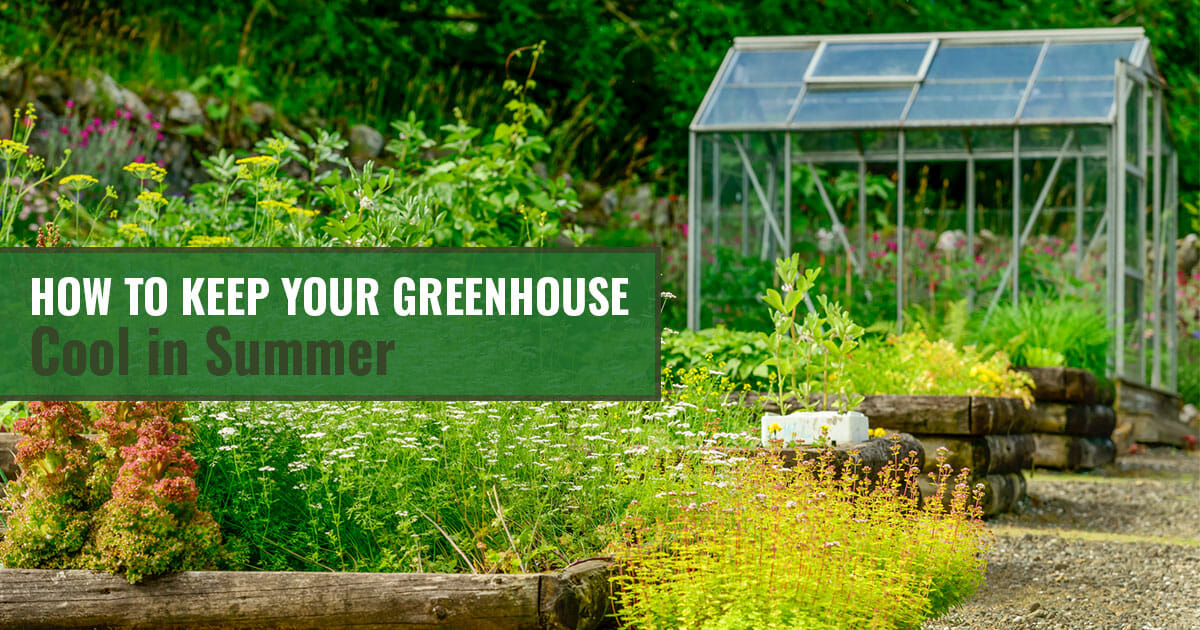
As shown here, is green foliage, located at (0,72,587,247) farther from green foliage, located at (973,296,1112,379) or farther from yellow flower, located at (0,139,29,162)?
green foliage, located at (973,296,1112,379)

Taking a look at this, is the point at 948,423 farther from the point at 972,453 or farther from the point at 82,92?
the point at 82,92

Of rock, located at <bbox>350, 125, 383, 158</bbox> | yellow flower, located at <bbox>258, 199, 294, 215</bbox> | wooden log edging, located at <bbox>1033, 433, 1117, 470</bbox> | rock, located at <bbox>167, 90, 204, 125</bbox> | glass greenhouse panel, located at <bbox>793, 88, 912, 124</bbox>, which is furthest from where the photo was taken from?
rock, located at <bbox>350, 125, 383, 158</bbox>

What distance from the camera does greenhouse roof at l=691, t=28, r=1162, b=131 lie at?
31.1 feet

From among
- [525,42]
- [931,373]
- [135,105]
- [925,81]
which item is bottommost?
[931,373]

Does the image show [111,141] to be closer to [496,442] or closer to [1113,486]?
[496,442]

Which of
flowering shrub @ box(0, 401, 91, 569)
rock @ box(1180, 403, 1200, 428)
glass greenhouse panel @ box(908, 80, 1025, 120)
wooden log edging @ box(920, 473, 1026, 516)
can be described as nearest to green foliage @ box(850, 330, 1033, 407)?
wooden log edging @ box(920, 473, 1026, 516)

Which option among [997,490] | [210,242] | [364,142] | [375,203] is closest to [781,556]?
[375,203]

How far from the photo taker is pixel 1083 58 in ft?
32.3

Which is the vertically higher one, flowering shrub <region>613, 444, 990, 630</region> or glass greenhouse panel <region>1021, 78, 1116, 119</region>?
glass greenhouse panel <region>1021, 78, 1116, 119</region>

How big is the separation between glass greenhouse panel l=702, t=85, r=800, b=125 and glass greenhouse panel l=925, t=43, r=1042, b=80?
110 cm

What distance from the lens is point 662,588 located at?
10.00 feet

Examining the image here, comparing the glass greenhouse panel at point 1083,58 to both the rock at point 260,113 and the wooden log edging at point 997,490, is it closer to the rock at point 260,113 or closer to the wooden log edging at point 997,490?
the wooden log edging at point 997,490

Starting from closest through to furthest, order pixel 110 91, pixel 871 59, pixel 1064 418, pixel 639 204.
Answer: pixel 1064 418, pixel 110 91, pixel 871 59, pixel 639 204

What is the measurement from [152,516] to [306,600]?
0.44 m
